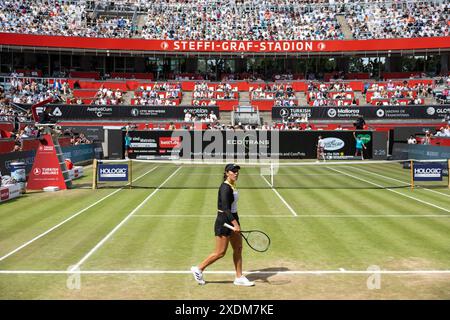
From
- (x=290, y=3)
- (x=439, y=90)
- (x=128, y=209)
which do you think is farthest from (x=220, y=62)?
(x=128, y=209)

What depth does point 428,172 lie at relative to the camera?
27.2m

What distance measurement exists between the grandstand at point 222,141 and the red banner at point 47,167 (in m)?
0.07

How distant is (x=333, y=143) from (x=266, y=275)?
36.1 metres

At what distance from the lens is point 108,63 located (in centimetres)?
7150

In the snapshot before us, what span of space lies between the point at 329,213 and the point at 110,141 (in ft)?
103

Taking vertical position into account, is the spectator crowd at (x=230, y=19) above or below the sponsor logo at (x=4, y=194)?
above

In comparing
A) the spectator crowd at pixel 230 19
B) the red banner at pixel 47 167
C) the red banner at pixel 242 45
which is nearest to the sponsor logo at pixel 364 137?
the red banner at pixel 242 45

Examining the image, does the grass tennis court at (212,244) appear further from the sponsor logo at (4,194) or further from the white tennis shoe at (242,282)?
the sponsor logo at (4,194)

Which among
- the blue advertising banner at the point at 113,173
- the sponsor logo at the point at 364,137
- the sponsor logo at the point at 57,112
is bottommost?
the blue advertising banner at the point at 113,173

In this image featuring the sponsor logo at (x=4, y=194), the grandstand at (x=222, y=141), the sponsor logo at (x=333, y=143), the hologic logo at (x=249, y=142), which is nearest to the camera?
the grandstand at (x=222, y=141)

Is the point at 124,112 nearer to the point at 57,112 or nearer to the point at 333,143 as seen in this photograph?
the point at 57,112

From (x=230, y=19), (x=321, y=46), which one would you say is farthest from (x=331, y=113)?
(x=230, y=19)

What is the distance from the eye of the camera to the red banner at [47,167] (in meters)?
25.9

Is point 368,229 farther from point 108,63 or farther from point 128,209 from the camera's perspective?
point 108,63
